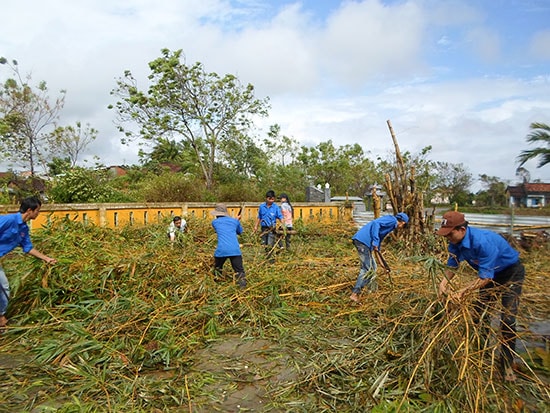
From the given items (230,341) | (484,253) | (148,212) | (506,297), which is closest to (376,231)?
(506,297)

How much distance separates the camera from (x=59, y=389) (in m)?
3.34

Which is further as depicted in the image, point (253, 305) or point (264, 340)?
point (253, 305)

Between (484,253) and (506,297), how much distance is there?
0.53 m

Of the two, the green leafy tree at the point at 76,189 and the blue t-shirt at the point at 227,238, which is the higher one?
the green leafy tree at the point at 76,189

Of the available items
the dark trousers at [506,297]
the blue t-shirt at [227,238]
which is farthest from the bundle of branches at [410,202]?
the dark trousers at [506,297]

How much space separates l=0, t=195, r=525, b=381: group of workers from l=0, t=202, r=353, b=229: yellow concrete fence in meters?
2.56

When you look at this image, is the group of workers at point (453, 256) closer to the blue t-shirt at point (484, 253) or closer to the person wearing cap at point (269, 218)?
the blue t-shirt at point (484, 253)

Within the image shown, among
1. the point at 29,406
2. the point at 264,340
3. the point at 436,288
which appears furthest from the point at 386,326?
the point at 29,406

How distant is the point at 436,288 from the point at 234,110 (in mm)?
19149

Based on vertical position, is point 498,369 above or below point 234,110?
below

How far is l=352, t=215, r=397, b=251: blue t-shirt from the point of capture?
5.70 metres

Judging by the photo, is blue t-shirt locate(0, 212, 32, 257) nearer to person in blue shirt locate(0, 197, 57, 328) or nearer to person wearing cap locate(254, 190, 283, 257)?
person in blue shirt locate(0, 197, 57, 328)

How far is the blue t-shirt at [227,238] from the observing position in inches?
229

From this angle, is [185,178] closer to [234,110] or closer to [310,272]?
[234,110]
